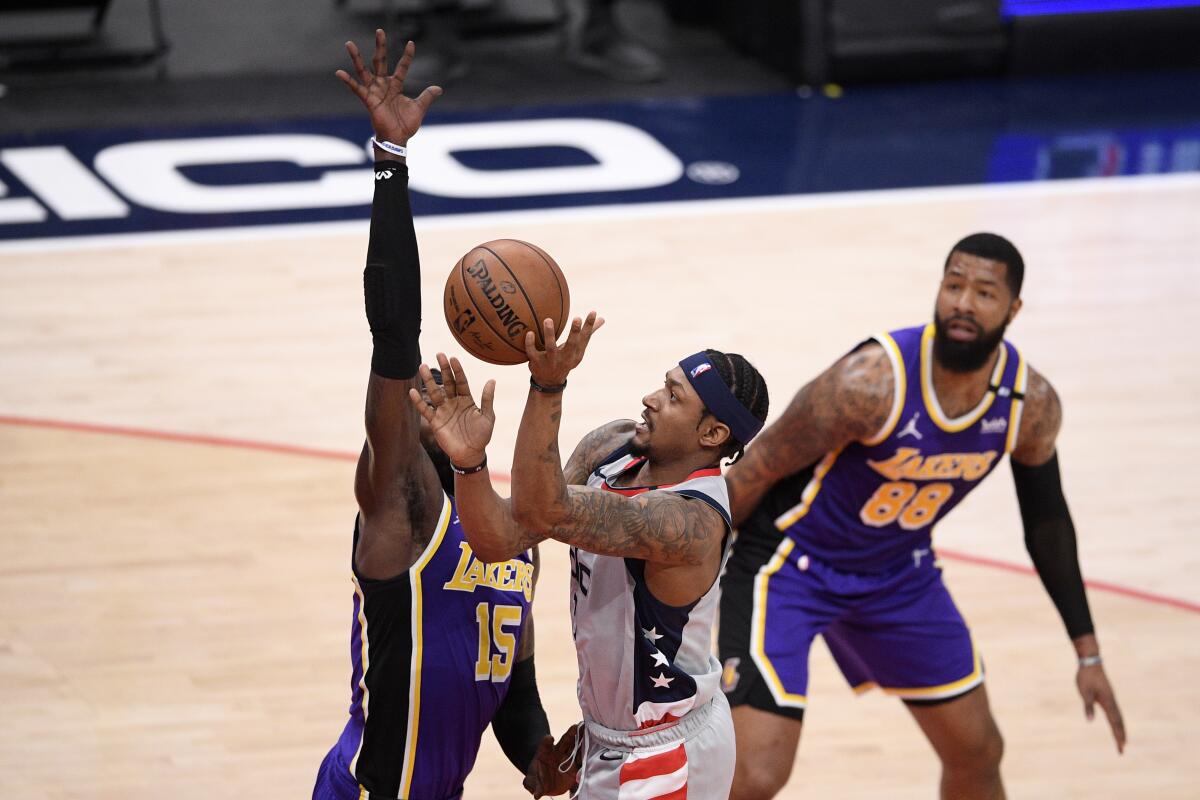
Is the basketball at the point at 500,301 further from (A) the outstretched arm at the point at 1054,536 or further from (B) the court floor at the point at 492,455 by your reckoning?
(B) the court floor at the point at 492,455

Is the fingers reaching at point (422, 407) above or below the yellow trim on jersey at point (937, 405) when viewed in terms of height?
above

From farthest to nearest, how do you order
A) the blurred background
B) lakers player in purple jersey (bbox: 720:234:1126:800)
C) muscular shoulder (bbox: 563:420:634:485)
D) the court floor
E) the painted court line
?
the painted court line → the blurred background → the court floor → lakers player in purple jersey (bbox: 720:234:1126:800) → muscular shoulder (bbox: 563:420:634:485)

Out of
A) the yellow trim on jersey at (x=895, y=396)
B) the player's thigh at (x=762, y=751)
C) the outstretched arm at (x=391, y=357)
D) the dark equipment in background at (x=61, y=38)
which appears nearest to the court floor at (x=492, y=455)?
the player's thigh at (x=762, y=751)

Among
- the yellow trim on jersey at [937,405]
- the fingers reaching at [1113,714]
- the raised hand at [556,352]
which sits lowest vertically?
the fingers reaching at [1113,714]

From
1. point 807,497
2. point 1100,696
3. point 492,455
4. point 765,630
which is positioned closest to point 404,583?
point 765,630

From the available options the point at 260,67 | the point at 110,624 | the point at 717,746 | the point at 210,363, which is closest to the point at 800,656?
the point at 717,746

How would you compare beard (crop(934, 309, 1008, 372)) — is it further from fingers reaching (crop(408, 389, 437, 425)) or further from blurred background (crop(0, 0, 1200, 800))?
fingers reaching (crop(408, 389, 437, 425))

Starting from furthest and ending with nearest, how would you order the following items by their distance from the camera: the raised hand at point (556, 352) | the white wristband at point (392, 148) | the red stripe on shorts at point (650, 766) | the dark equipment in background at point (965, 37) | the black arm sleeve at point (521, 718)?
the dark equipment in background at point (965, 37) → the black arm sleeve at point (521, 718) → the red stripe on shorts at point (650, 766) → the white wristband at point (392, 148) → the raised hand at point (556, 352)

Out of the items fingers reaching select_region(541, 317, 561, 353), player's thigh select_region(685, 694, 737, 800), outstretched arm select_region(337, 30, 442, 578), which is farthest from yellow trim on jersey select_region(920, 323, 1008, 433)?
fingers reaching select_region(541, 317, 561, 353)

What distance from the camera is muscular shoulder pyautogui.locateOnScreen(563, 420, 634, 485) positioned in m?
4.04

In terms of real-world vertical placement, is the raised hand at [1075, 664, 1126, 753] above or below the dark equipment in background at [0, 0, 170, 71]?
below

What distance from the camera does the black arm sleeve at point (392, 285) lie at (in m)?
3.56

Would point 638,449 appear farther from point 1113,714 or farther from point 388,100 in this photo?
point 1113,714

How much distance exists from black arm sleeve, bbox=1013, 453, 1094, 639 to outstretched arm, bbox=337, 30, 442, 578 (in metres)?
2.14
